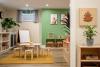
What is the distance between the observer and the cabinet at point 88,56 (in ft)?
16.9

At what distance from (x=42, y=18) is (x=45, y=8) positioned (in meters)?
0.76

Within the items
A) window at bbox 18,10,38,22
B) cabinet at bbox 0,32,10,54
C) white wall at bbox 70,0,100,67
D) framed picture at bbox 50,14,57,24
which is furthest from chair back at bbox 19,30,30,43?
white wall at bbox 70,0,100,67

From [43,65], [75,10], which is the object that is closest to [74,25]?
Result: [75,10]

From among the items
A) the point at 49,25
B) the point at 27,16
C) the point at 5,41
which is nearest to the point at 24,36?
the point at 27,16

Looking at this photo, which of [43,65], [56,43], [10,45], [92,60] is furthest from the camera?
[56,43]

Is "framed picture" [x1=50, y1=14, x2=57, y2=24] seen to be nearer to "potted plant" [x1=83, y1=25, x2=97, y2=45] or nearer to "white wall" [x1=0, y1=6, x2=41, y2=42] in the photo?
"white wall" [x1=0, y1=6, x2=41, y2=42]

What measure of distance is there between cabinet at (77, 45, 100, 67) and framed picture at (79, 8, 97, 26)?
2.25 ft

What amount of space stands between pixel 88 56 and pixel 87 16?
105 centimetres

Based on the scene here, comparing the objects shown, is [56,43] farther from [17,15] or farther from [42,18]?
[17,15]

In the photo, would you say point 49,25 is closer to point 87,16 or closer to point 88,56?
point 87,16

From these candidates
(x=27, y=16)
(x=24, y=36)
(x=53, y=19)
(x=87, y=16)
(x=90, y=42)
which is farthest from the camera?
(x=27, y=16)

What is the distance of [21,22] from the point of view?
15.1 m

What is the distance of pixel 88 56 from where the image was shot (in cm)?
530

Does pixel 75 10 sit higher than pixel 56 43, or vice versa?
pixel 75 10
